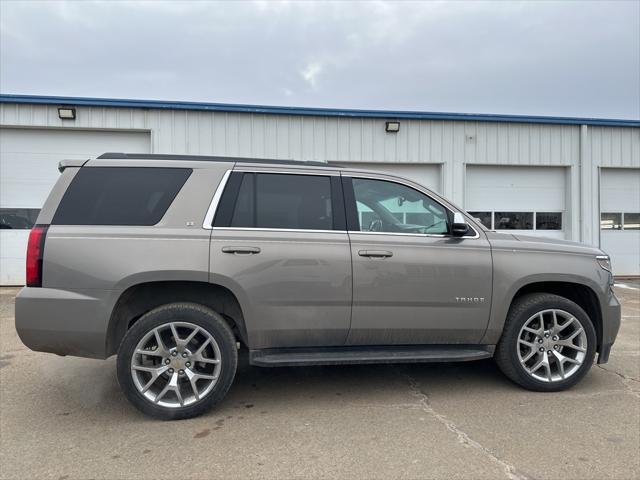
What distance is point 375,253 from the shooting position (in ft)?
11.7

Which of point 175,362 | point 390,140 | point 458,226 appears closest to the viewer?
point 175,362

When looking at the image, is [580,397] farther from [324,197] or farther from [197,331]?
[197,331]

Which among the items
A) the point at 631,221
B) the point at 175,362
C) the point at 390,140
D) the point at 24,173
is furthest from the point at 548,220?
the point at 24,173

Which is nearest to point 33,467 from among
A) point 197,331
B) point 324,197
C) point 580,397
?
point 197,331

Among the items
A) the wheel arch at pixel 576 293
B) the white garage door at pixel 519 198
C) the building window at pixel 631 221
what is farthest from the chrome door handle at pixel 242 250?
the building window at pixel 631 221

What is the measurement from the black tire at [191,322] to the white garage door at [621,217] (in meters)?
11.8

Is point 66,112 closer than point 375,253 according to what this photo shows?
No

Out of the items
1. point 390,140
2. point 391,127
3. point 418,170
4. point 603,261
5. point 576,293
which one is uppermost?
point 391,127

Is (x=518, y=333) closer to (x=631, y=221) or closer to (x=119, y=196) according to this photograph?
(x=119, y=196)

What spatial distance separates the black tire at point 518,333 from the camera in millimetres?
3797

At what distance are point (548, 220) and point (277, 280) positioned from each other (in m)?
10.5

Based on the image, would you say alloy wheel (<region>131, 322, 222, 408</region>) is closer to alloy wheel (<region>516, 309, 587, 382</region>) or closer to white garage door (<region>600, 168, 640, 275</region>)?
alloy wheel (<region>516, 309, 587, 382</region>)

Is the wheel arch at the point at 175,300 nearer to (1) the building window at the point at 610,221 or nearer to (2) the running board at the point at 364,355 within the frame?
(2) the running board at the point at 364,355

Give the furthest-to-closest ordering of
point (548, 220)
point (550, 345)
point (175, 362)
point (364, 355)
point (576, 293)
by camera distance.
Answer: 1. point (548, 220)
2. point (576, 293)
3. point (550, 345)
4. point (364, 355)
5. point (175, 362)
